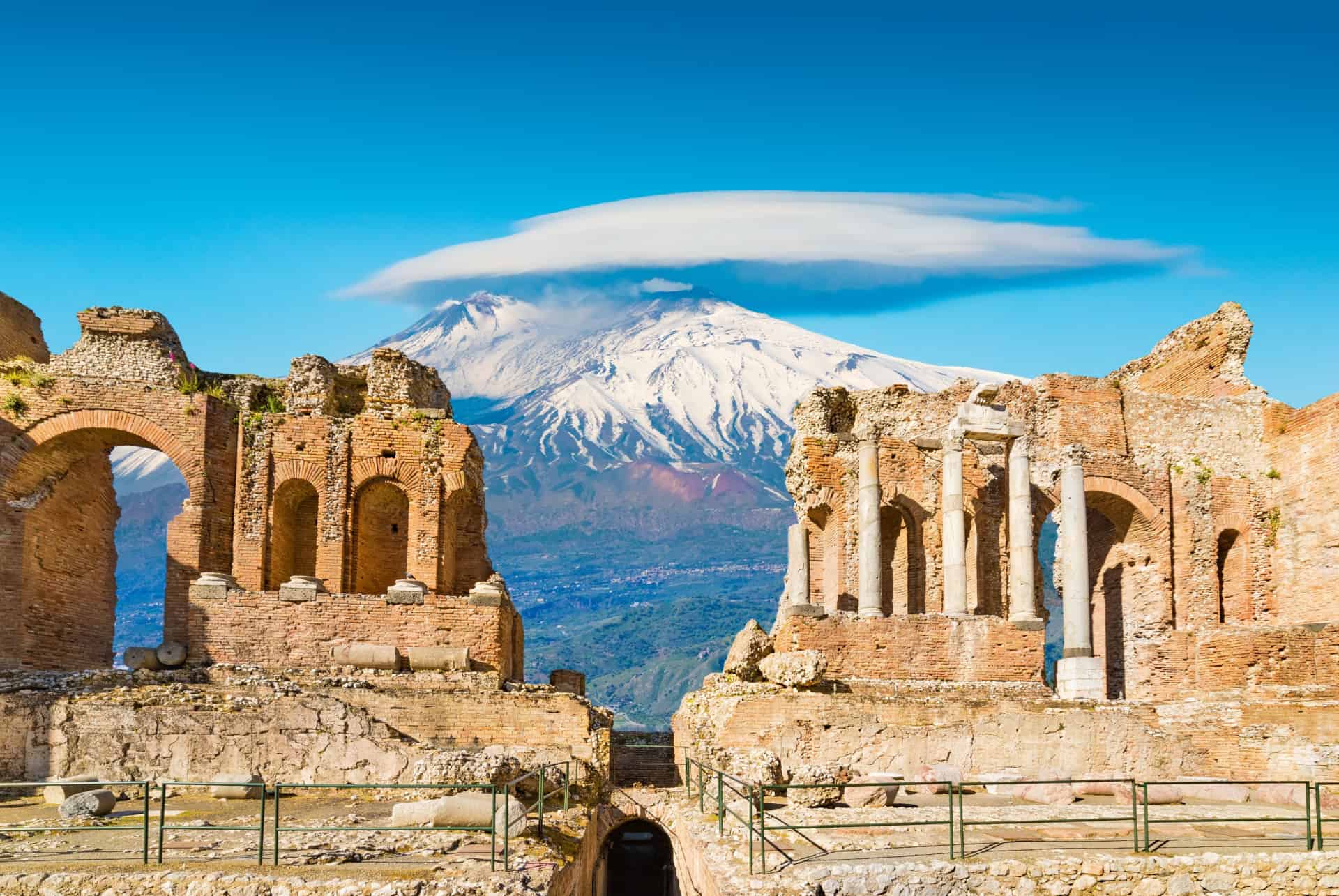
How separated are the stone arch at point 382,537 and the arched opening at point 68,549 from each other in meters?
4.04

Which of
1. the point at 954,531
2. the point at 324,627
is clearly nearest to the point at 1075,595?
the point at 954,531

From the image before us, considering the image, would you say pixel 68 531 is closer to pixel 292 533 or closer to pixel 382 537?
pixel 292 533

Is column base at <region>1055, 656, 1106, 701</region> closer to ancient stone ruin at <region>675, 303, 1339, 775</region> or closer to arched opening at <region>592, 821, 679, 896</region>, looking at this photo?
ancient stone ruin at <region>675, 303, 1339, 775</region>

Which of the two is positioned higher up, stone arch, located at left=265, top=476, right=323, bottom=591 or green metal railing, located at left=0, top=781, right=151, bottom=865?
stone arch, located at left=265, top=476, right=323, bottom=591

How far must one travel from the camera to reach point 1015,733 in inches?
1027

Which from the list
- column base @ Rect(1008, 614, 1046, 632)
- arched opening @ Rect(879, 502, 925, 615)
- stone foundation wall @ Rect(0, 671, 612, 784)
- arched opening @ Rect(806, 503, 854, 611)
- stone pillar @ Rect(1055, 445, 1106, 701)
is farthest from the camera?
arched opening @ Rect(879, 502, 925, 615)

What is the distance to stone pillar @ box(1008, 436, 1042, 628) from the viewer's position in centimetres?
3048

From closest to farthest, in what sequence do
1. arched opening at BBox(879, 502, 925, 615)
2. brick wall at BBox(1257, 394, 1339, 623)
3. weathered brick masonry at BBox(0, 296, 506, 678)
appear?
weathered brick masonry at BBox(0, 296, 506, 678) → brick wall at BBox(1257, 394, 1339, 623) → arched opening at BBox(879, 502, 925, 615)

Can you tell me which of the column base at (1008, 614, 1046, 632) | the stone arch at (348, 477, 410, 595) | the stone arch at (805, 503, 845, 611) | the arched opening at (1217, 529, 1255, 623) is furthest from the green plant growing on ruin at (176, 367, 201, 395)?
the arched opening at (1217, 529, 1255, 623)

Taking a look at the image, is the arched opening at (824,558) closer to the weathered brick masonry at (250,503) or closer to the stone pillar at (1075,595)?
the stone pillar at (1075,595)

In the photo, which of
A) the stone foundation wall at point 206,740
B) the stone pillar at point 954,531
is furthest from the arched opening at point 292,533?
the stone pillar at point 954,531

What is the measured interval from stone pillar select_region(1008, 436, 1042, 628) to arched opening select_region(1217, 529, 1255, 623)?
5.37 meters

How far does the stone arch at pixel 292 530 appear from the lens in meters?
31.5

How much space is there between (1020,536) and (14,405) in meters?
21.0
